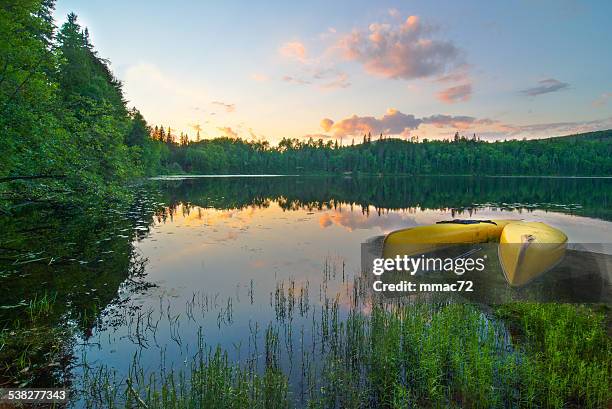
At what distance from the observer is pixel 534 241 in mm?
14828

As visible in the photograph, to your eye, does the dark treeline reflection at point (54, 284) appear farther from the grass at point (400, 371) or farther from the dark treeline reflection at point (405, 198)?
the dark treeline reflection at point (405, 198)

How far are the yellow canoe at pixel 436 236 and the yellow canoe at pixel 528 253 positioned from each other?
153 cm

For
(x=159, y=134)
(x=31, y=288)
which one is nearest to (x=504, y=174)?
(x=159, y=134)

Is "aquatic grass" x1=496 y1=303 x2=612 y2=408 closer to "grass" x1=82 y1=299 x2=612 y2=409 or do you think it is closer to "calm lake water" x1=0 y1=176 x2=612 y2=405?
"grass" x1=82 y1=299 x2=612 y2=409

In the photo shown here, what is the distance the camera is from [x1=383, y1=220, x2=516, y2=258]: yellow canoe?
54.9ft

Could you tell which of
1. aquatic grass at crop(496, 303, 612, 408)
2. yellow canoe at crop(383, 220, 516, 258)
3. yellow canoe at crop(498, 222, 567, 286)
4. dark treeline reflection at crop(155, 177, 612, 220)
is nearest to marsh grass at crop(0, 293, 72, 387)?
aquatic grass at crop(496, 303, 612, 408)

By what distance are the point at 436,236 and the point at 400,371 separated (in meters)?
10.5

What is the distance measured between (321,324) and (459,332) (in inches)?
155

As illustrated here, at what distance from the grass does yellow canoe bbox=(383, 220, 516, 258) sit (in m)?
6.60

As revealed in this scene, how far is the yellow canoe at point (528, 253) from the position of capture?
1438 centimetres

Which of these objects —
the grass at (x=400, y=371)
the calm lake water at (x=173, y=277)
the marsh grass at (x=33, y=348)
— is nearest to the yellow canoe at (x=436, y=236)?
the calm lake water at (x=173, y=277)

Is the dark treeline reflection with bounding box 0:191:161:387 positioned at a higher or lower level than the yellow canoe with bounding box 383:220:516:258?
lower

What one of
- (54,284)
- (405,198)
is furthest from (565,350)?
(405,198)

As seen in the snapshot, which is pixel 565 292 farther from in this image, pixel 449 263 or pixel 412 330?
pixel 412 330
